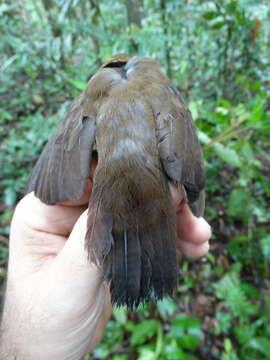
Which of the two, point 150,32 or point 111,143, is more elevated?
point 150,32

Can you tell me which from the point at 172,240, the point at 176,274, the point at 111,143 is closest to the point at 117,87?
the point at 111,143

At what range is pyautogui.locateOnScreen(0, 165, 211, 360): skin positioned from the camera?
135cm

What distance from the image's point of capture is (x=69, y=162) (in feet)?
4.71

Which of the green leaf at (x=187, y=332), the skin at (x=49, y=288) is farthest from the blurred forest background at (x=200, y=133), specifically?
the skin at (x=49, y=288)

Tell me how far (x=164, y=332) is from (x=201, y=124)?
1477mm

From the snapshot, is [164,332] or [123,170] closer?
[123,170]

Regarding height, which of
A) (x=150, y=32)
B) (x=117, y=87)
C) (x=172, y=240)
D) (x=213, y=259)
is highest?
(x=150, y=32)

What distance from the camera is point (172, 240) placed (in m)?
1.27

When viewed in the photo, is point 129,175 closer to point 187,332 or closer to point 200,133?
point 200,133

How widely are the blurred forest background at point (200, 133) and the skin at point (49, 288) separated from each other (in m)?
0.78

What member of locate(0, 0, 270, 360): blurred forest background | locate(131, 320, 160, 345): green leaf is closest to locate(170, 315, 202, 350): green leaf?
locate(0, 0, 270, 360): blurred forest background

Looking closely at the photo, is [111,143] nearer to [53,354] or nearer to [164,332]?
[53,354]

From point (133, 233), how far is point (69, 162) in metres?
0.44

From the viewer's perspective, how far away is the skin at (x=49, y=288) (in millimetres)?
1346
